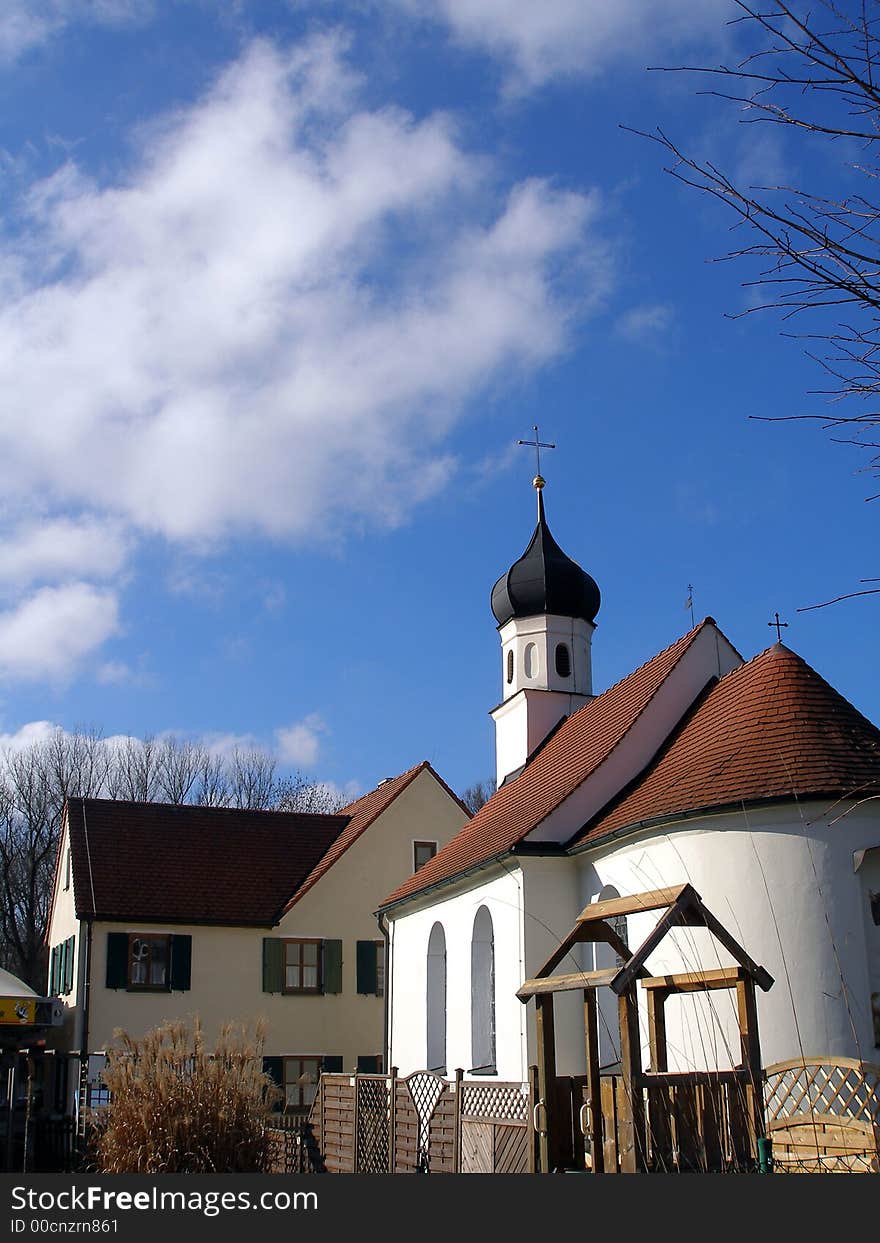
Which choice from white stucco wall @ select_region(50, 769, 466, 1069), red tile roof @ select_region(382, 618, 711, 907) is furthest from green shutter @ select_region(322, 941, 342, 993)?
red tile roof @ select_region(382, 618, 711, 907)

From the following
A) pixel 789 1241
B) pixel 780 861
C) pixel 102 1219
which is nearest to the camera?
pixel 789 1241

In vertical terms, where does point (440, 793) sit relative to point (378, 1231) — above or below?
above

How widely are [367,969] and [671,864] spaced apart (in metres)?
16.0

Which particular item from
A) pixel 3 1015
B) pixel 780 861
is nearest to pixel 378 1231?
pixel 780 861

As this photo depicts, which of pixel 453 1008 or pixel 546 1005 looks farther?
pixel 453 1008

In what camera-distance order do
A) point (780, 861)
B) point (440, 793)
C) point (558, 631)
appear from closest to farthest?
point (780, 861) → point (558, 631) → point (440, 793)

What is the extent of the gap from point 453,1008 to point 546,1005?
10.2 m

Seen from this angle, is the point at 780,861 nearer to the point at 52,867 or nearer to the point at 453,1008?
the point at 453,1008

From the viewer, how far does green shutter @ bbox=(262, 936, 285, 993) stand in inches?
1222

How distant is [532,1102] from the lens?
502 inches

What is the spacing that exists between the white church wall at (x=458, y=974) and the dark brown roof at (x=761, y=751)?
2223mm

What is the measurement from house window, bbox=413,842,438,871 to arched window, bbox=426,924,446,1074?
829 cm

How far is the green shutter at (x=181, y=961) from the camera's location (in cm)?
3016

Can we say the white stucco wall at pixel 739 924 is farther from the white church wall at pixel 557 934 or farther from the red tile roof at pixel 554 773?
the red tile roof at pixel 554 773
